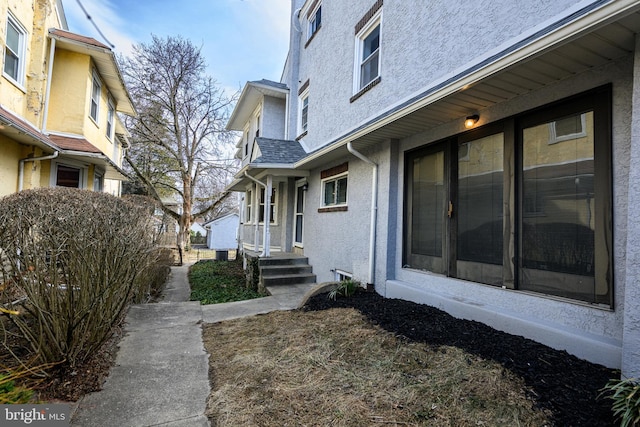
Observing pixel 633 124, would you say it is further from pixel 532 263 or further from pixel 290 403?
pixel 290 403

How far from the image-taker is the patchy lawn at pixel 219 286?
24.5ft

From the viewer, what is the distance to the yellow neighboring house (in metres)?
7.10

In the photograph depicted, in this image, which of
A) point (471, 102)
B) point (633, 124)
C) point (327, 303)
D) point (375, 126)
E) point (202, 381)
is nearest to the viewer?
point (633, 124)

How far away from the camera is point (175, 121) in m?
21.3

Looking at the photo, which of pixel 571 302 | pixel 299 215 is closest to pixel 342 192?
pixel 299 215

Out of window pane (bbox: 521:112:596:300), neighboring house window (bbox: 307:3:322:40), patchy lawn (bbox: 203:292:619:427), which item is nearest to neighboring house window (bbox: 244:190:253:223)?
neighboring house window (bbox: 307:3:322:40)

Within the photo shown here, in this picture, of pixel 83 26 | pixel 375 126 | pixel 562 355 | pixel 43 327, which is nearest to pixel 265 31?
pixel 83 26

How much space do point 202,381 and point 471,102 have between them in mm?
4432

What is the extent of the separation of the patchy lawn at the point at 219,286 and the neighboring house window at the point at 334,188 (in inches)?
113

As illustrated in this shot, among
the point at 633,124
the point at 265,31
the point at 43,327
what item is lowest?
the point at 43,327

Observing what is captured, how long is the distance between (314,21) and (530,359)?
36.1ft

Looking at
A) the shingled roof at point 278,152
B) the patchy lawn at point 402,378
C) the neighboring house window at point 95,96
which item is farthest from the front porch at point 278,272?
the neighboring house window at point 95,96

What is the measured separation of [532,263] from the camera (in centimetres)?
360

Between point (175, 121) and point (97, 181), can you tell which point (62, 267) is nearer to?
point (97, 181)
